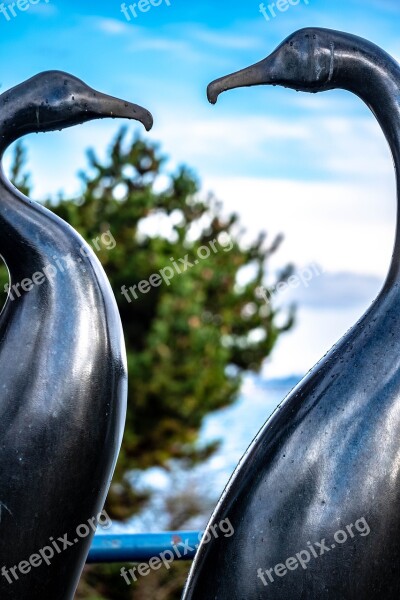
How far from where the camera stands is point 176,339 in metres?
5.43

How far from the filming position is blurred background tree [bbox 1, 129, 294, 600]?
5363 mm

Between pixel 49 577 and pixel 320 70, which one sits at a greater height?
pixel 320 70

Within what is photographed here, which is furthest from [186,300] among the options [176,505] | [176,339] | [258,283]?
[176,505]

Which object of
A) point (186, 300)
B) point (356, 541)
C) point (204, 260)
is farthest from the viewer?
point (204, 260)

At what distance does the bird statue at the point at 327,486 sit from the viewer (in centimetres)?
112

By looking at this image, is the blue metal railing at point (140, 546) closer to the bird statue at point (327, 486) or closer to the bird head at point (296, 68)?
the bird statue at point (327, 486)

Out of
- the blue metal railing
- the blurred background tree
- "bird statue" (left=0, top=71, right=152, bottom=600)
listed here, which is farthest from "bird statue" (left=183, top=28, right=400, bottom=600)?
the blurred background tree

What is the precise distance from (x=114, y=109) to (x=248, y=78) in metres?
0.21

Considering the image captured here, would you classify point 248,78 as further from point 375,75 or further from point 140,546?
point 140,546

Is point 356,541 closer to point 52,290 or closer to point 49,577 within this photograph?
point 49,577

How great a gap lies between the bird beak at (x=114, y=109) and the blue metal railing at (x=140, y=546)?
2.73 ft

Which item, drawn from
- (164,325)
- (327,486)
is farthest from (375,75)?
(164,325)

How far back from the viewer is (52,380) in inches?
48.3

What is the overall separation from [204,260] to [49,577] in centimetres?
464
